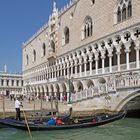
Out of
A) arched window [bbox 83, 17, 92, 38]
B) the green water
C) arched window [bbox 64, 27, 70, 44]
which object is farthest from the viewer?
arched window [bbox 64, 27, 70, 44]

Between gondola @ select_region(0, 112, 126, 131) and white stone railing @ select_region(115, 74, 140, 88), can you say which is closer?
gondola @ select_region(0, 112, 126, 131)

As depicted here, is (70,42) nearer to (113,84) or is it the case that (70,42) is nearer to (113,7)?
(113,7)

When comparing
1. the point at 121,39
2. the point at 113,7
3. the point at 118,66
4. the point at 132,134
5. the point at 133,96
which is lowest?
the point at 132,134

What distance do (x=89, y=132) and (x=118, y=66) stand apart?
930cm

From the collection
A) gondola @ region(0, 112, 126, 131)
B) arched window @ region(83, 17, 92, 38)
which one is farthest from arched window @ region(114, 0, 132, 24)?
gondola @ region(0, 112, 126, 131)

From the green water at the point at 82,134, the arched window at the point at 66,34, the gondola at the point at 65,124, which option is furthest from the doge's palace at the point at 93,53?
the green water at the point at 82,134

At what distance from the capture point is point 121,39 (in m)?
21.3

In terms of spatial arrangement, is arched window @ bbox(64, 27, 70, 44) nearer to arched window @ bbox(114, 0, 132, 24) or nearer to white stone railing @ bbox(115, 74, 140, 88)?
arched window @ bbox(114, 0, 132, 24)

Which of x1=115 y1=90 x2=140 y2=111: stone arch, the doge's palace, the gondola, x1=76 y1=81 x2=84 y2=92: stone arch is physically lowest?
the gondola

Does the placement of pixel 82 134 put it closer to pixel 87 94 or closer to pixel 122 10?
pixel 87 94

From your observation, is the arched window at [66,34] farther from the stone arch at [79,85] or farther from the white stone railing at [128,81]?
the white stone railing at [128,81]

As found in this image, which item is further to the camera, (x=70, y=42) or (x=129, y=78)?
(x=70, y=42)

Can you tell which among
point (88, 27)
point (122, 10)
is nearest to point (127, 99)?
point (122, 10)

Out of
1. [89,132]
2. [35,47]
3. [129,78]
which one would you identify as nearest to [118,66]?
[129,78]
